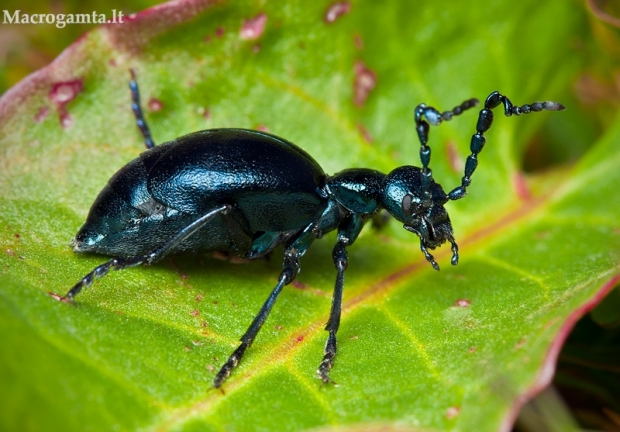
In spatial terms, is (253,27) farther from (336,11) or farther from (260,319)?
(260,319)

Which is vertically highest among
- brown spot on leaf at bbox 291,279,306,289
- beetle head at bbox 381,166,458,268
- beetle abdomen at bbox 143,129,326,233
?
beetle abdomen at bbox 143,129,326,233

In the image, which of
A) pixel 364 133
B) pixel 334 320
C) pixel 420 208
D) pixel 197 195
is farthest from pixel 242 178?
pixel 364 133

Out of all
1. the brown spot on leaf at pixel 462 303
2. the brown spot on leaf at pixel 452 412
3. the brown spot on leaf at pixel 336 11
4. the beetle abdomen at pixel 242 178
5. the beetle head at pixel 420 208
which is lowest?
the brown spot on leaf at pixel 462 303

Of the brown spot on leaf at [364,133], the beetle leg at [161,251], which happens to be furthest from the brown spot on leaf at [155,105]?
the brown spot on leaf at [364,133]

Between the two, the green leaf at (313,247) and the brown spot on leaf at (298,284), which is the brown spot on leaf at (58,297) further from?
the brown spot on leaf at (298,284)

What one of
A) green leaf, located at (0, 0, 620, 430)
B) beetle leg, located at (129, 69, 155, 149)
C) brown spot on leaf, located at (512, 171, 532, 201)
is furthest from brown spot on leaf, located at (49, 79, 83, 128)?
brown spot on leaf, located at (512, 171, 532, 201)

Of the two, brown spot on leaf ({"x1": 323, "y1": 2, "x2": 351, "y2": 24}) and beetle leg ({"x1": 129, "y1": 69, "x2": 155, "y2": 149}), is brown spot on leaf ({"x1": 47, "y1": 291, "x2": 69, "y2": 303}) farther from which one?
brown spot on leaf ({"x1": 323, "y1": 2, "x2": 351, "y2": 24})

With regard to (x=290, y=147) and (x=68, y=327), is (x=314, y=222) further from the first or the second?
(x=68, y=327)
